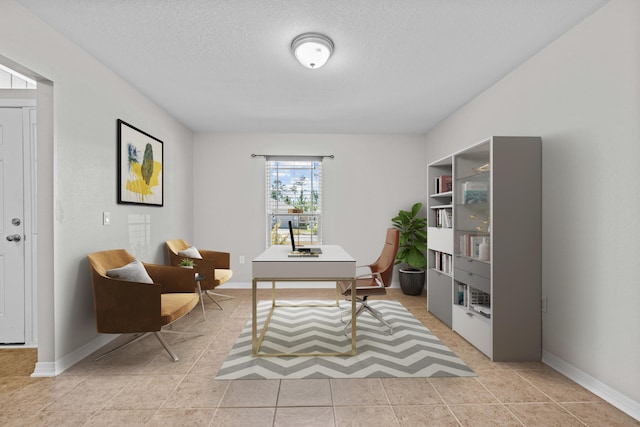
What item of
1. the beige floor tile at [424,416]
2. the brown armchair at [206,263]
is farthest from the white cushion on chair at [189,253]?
the beige floor tile at [424,416]

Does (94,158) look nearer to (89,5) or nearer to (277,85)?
(89,5)

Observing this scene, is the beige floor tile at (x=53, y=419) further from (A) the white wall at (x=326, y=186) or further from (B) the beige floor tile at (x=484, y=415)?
(A) the white wall at (x=326, y=186)

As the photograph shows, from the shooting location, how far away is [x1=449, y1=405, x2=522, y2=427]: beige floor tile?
195cm

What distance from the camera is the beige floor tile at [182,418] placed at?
1.94 metres

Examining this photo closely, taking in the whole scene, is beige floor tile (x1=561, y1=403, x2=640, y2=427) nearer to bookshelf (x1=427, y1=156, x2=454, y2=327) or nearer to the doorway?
bookshelf (x1=427, y1=156, x2=454, y2=327)

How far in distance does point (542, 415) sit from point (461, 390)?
0.47m

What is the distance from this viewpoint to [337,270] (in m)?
2.83

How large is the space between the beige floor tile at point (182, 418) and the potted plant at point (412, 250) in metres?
3.66

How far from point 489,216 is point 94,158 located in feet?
11.6

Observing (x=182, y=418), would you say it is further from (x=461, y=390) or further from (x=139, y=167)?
(x=139, y=167)

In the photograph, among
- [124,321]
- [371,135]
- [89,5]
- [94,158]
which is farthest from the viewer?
[371,135]

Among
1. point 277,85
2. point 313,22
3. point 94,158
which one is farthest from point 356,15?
point 94,158

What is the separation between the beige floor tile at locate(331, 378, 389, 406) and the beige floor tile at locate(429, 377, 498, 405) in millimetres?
408

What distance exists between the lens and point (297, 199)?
5797 millimetres
